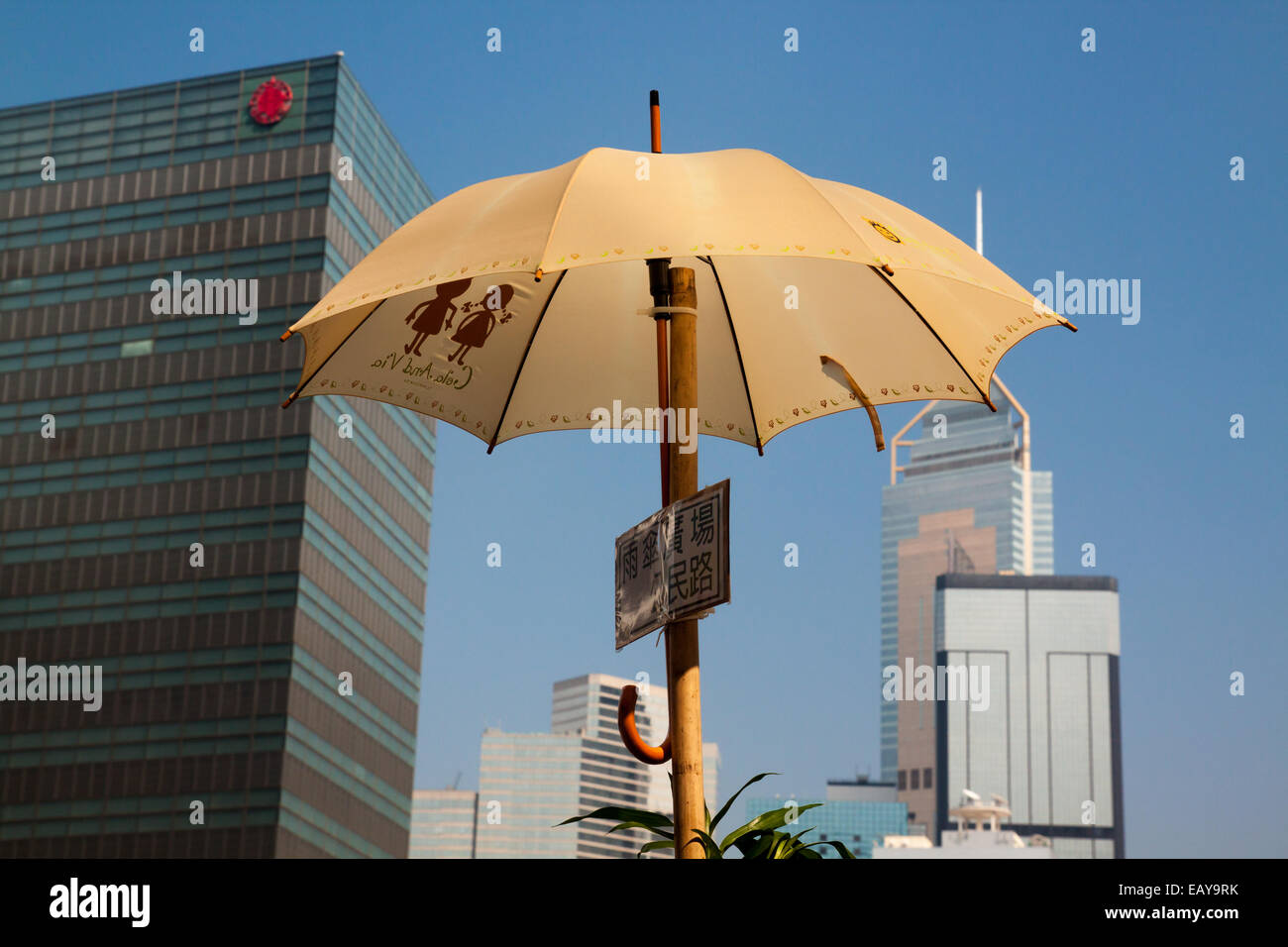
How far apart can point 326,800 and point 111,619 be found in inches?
658

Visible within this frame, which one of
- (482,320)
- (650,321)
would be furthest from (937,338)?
(482,320)

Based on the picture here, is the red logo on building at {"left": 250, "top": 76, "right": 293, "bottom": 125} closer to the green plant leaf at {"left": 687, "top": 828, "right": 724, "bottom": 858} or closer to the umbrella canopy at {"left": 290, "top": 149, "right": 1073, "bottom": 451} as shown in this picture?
the umbrella canopy at {"left": 290, "top": 149, "right": 1073, "bottom": 451}

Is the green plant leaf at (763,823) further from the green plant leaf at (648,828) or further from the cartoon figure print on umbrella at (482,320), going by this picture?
the cartoon figure print on umbrella at (482,320)

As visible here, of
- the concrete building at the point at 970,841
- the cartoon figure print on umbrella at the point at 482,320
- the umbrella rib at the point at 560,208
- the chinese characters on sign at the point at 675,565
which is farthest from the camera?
the concrete building at the point at 970,841

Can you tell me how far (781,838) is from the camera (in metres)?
4.35

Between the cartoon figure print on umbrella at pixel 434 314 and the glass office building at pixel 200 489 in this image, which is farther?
the glass office building at pixel 200 489

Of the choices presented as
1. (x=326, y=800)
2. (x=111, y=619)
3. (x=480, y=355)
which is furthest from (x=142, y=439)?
(x=480, y=355)

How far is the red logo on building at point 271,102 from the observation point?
95.9m

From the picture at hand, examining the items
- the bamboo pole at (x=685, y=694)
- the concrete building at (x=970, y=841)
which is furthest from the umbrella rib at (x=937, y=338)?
the concrete building at (x=970, y=841)

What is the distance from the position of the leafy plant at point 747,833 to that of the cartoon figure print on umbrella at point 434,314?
2359mm

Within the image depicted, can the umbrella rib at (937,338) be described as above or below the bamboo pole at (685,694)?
above

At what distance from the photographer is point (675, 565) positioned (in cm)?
435

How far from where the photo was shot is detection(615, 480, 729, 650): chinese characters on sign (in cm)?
416
